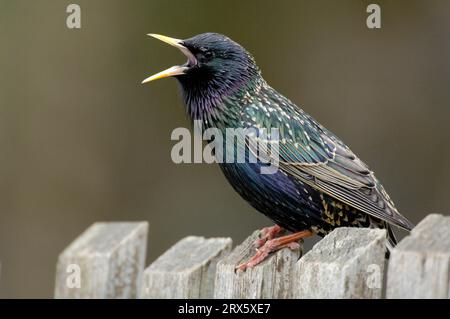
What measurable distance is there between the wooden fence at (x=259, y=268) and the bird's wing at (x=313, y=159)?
549mm

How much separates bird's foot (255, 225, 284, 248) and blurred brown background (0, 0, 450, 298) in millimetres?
2850

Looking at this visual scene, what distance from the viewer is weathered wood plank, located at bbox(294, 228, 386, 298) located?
2654 mm

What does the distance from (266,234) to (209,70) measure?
2.51 feet

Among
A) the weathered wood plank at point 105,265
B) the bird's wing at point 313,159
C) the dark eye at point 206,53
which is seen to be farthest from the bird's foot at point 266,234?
the dark eye at point 206,53

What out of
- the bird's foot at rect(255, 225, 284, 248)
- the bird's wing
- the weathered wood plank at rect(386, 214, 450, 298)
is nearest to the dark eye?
the bird's wing

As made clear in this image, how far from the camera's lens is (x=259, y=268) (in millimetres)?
2959

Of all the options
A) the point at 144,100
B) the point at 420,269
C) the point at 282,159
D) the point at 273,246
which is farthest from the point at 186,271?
the point at 144,100

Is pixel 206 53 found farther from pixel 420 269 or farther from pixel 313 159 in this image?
pixel 420 269

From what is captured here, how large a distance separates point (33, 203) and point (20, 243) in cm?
29

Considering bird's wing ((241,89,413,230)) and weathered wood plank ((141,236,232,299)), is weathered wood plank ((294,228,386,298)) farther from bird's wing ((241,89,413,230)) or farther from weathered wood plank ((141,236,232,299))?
bird's wing ((241,89,413,230))

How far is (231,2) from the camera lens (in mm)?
6945

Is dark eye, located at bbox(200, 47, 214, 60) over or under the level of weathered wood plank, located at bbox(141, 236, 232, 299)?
over

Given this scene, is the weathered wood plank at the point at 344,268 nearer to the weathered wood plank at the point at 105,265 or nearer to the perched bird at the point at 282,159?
the weathered wood plank at the point at 105,265
